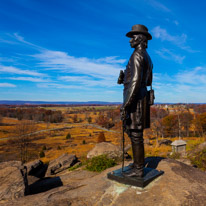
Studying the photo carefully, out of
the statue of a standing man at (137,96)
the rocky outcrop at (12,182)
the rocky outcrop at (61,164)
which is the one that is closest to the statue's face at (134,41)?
the statue of a standing man at (137,96)

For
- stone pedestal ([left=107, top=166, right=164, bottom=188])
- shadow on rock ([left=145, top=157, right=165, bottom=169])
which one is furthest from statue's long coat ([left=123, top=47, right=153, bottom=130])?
shadow on rock ([left=145, top=157, right=165, bottom=169])

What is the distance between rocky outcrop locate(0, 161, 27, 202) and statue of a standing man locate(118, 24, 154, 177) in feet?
10.7

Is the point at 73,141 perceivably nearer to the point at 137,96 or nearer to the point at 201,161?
the point at 201,161

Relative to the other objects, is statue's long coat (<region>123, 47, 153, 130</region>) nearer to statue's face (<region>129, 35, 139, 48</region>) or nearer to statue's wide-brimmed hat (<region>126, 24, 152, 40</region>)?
statue's face (<region>129, 35, 139, 48</region>)

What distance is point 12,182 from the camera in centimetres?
563

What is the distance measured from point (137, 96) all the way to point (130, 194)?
2.46 meters

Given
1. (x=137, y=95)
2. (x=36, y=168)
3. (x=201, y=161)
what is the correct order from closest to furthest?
(x=137, y=95)
(x=201, y=161)
(x=36, y=168)

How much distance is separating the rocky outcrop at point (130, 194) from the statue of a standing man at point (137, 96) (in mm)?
574

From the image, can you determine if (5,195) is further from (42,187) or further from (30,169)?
(30,169)

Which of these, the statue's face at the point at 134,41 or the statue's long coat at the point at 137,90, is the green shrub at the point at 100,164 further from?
the statue's face at the point at 134,41

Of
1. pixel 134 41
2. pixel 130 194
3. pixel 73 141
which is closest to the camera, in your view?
pixel 130 194

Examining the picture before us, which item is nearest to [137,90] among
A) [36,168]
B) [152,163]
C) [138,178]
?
[138,178]

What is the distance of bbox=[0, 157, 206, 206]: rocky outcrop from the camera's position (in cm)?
394

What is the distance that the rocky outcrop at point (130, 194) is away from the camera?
3.94 meters
